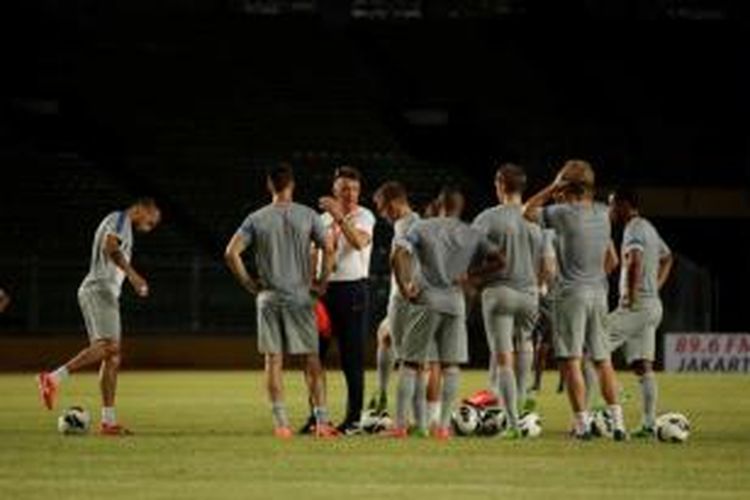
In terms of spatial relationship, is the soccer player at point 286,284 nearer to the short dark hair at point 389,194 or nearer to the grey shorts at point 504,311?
the short dark hair at point 389,194

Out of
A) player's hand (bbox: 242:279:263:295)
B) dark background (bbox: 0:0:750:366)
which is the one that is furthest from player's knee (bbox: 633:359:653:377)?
dark background (bbox: 0:0:750:366)

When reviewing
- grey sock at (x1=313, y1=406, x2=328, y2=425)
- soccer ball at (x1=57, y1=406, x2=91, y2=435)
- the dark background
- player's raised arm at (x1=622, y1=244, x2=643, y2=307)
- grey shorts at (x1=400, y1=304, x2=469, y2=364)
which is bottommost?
soccer ball at (x1=57, y1=406, x2=91, y2=435)

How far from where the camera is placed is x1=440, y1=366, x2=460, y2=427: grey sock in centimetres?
1980

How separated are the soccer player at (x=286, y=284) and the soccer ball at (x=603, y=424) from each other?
2353 mm

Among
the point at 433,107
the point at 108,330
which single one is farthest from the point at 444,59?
the point at 108,330

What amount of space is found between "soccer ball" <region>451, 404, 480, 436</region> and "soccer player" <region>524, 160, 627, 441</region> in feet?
3.41

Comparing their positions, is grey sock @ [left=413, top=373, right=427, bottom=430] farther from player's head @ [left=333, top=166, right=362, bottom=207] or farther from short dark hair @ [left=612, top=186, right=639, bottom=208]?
short dark hair @ [left=612, top=186, right=639, bottom=208]

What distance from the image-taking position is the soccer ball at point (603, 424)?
19.7m

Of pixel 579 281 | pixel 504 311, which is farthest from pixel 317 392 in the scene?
pixel 579 281

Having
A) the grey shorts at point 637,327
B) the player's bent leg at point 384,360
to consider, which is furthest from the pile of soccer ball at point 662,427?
the player's bent leg at point 384,360

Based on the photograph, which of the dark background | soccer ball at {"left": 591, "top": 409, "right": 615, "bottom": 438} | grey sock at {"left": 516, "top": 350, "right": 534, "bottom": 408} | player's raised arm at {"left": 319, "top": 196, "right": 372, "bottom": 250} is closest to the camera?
soccer ball at {"left": 591, "top": 409, "right": 615, "bottom": 438}

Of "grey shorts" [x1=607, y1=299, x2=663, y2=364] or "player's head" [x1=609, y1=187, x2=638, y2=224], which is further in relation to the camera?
"grey shorts" [x1=607, y1=299, x2=663, y2=364]

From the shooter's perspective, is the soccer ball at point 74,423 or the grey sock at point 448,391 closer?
the grey sock at point 448,391

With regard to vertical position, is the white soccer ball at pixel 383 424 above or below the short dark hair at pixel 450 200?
below
